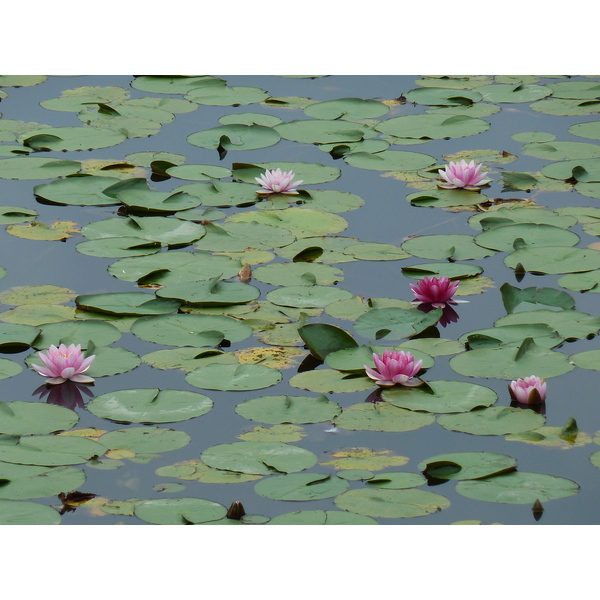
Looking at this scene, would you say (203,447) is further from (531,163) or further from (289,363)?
(531,163)

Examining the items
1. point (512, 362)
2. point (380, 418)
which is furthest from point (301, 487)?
point (512, 362)

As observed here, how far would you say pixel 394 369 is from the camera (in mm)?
3709

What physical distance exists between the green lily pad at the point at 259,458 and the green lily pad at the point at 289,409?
16 centimetres

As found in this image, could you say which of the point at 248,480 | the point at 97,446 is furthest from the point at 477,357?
the point at 97,446

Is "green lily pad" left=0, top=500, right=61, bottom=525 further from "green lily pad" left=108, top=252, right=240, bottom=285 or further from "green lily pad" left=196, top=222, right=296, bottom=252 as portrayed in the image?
"green lily pad" left=196, top=222, right=296, bottom=252

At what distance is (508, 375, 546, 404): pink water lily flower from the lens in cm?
361

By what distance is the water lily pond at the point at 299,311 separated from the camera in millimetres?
3223

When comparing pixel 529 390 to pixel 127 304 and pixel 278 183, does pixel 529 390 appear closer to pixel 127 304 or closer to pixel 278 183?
pixel 127 304

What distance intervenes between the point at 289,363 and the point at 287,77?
13.8 feet

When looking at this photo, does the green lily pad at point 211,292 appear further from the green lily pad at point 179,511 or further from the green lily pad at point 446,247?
the green lily pad at point 179,511

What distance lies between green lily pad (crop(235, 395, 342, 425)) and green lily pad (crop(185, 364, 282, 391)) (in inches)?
3.8

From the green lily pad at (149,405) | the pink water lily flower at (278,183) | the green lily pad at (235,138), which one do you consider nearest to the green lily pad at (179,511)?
the green lily pad at (149,405)

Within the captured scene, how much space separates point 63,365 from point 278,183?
1.99 m

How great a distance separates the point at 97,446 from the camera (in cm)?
339
